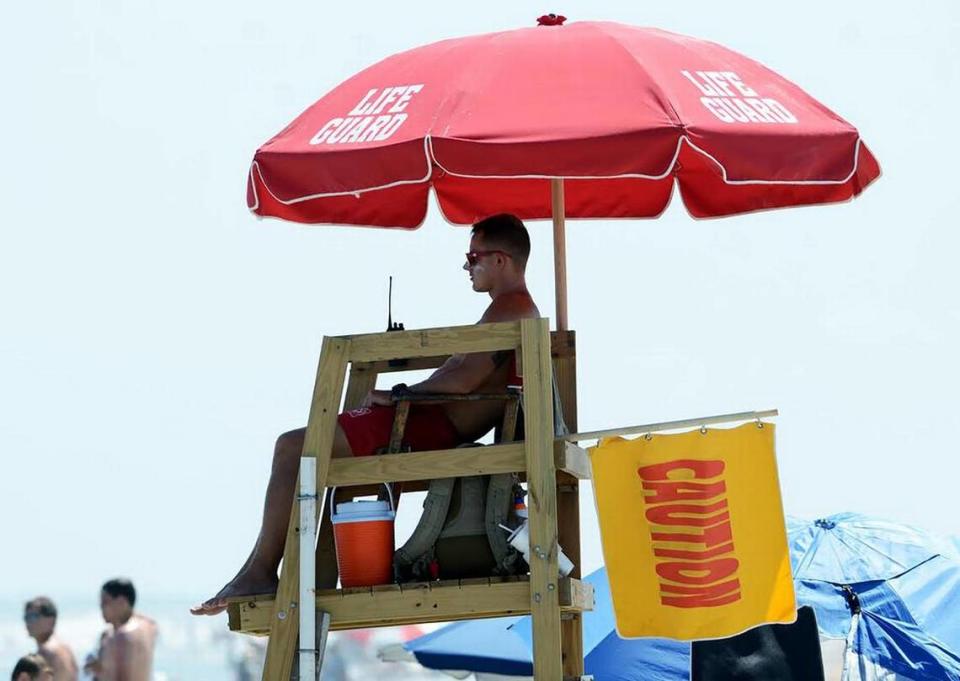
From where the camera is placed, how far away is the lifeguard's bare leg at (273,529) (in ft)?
21.2

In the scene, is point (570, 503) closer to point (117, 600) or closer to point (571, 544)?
point (571, 544)

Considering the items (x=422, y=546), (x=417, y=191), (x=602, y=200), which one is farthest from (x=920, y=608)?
(x=422, y=546)

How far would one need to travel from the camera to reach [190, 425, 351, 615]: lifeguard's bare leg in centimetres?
646

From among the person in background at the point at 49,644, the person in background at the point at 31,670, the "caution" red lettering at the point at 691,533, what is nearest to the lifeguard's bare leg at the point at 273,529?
the "caution" red lettering at the point at 691,533

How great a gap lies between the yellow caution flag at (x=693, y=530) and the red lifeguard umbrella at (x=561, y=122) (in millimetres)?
952

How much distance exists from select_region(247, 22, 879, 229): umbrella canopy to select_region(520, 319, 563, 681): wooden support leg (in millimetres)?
633

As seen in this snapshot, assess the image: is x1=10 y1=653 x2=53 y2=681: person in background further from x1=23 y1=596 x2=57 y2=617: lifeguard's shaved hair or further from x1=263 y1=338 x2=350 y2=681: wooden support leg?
x1=263 y1=338 x2=350 y2=681: wooden support leg

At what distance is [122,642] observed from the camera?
38.1 feet

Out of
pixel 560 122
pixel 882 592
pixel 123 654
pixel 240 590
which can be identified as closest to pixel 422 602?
pixel 240 590

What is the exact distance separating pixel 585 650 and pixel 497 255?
453cm

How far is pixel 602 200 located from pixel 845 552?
3919 mm

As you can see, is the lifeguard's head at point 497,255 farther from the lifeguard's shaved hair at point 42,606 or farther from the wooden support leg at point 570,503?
the lifeguard's shaved hair at point 42,606

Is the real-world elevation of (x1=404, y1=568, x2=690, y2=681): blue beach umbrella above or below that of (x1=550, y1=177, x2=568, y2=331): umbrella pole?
below

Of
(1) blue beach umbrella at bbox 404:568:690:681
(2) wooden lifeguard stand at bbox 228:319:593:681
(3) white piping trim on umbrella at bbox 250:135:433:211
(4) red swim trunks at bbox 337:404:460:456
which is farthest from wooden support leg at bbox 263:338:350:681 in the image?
(1) blue beach umbrella at bbox 404:568:690:681
